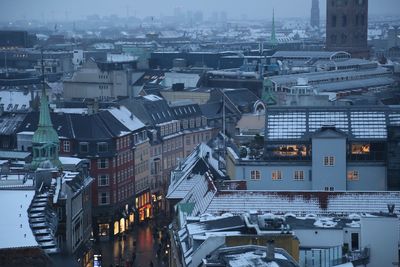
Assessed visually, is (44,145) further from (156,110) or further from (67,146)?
(156,110)

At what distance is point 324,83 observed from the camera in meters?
106

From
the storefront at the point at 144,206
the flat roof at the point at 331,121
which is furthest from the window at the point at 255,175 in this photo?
the storefront at the point at 144,206

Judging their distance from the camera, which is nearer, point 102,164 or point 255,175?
point 255,175

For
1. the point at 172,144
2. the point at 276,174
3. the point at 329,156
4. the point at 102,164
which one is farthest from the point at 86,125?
the point at 329,156

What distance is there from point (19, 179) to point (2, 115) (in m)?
29.1

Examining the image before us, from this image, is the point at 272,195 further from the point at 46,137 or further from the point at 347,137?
the point at 46,137

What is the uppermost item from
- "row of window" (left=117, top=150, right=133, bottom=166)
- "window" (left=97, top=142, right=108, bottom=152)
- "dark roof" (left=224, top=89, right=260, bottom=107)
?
"window" (left=97, top=142, right=108, bottom=152)

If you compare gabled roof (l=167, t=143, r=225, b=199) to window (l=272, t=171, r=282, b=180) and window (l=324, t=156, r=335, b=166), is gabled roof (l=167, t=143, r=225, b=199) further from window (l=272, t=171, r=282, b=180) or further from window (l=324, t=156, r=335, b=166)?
window (l=324, t=156, r=335, b=166)

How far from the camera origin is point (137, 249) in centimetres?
→ 6188

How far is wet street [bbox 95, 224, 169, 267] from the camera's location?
5828 centimetres

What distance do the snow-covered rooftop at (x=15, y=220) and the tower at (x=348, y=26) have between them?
102 meters

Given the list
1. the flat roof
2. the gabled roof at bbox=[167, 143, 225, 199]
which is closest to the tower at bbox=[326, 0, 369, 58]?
the gabled roof at bbox=[167, 143, 225, 199]

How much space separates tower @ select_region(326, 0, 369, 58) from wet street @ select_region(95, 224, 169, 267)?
8125 cm

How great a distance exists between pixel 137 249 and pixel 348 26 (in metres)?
87.8
